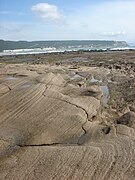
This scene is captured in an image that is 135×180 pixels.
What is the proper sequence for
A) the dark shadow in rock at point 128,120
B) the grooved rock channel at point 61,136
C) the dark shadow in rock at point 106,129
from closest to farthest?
the grooved rock channel at point 61,136, the dark shadow in rock at point 106,129, the dark shadow in rock at point 128,120

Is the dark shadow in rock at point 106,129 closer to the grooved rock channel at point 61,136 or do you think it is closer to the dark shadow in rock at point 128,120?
the grooved rock channel at point 61,136

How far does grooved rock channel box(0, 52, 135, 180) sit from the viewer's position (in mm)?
6695

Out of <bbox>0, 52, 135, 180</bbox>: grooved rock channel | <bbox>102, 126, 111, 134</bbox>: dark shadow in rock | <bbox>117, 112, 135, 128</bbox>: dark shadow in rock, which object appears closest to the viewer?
<bbox>0, 52, 135, 180</bbox>: grooved rock channel

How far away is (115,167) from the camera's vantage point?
675cm

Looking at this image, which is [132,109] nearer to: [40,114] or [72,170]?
[40,114]

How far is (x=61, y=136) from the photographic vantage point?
880 centimetres

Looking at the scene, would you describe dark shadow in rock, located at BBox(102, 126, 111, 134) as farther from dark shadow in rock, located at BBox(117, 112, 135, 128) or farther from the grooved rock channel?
dark shadow in rock, located at BBox(117, 112, 135, 128)

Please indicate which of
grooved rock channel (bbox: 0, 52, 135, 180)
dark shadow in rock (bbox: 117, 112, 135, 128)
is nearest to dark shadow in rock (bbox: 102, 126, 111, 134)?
grooved rock channel (bbox: 0, 52, 135, 180)

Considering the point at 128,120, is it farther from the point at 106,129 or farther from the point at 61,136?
the point at 61,136

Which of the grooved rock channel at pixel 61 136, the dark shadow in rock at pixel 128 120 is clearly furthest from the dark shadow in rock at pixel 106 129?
the dark shadow in rock at pixel 128 120

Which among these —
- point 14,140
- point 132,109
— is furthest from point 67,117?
point 132,109

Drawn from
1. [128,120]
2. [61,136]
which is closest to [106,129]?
[128,120]

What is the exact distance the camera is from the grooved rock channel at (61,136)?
670 cm

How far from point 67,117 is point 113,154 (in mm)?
2755
